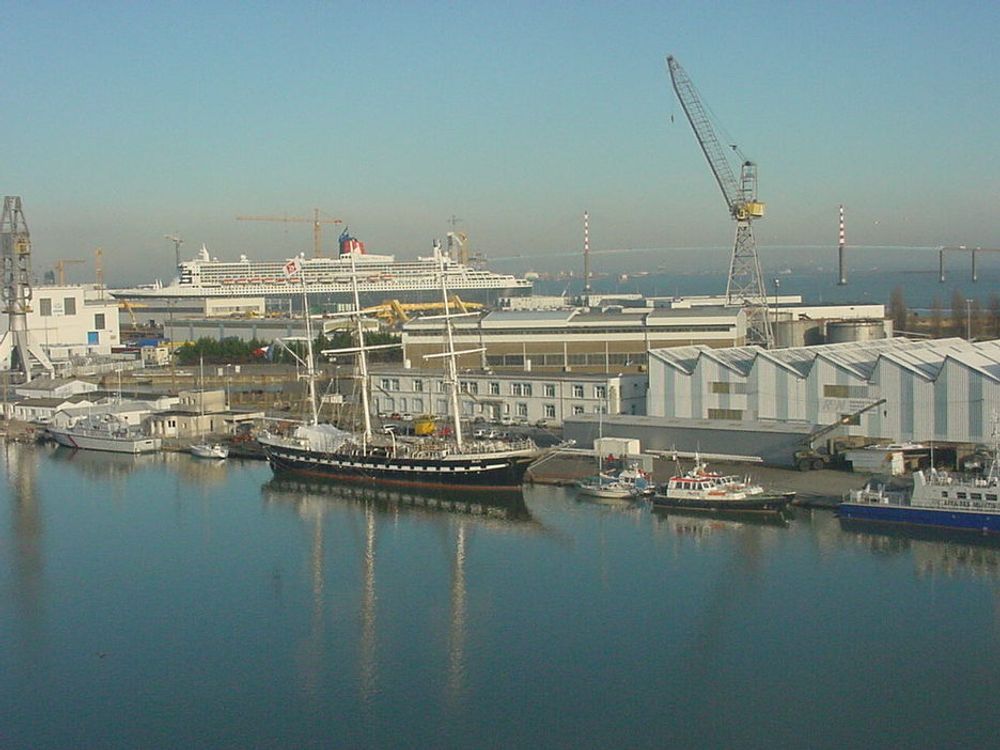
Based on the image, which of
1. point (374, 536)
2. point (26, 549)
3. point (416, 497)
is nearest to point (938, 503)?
point (374, 536)

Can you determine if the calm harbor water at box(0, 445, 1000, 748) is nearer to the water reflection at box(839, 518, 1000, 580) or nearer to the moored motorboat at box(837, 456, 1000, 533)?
the water reflection at box(839, 518, 1000, 580)

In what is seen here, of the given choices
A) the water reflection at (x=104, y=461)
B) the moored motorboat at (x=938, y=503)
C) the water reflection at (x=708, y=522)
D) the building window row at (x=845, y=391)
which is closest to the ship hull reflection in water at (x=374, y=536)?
the water reflection at (x=708, y=522)

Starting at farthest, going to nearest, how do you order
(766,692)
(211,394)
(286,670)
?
(211,394), (286,670), (766,692)

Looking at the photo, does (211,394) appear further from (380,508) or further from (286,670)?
(286,670)

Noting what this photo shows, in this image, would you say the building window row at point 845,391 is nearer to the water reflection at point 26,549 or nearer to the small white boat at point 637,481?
the small white boat at point 637,481

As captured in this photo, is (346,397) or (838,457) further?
(346,397)

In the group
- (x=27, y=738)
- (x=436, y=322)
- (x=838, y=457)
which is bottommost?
(x=27, y=738)

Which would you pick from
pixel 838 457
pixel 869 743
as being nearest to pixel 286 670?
pixel 869 743
